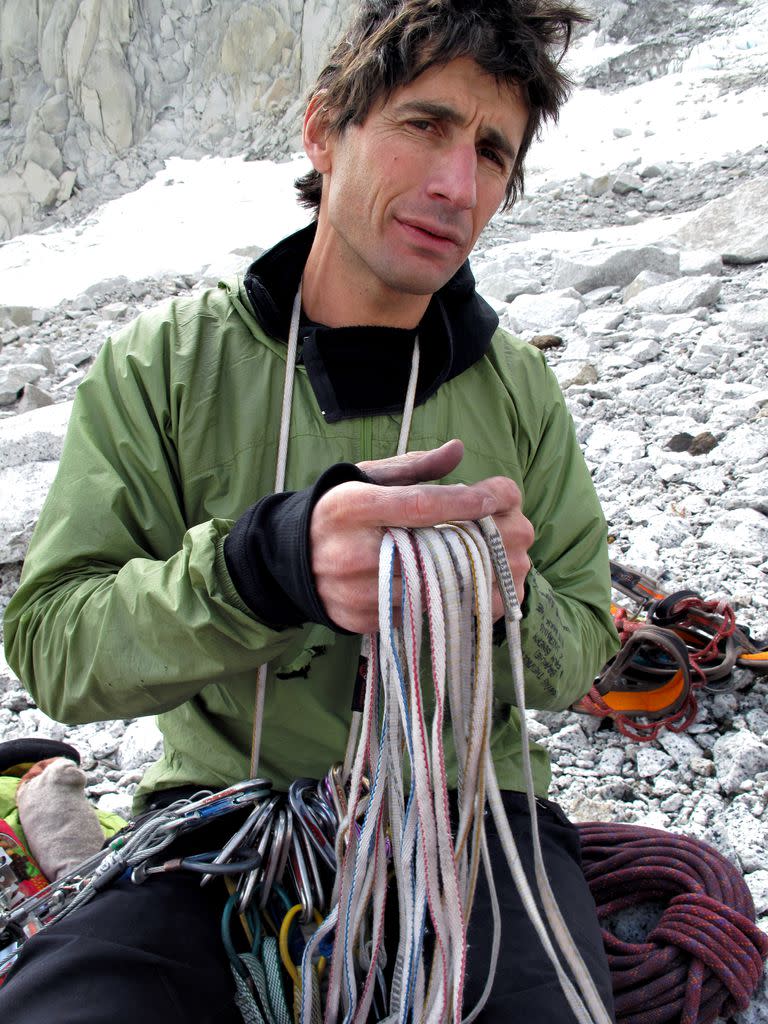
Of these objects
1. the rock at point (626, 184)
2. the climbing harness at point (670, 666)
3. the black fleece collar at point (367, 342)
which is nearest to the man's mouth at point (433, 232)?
the black fleece collar at point (367, 342)

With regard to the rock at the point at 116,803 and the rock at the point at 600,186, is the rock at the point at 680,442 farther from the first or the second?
Answer: the rock at the point at 600,186

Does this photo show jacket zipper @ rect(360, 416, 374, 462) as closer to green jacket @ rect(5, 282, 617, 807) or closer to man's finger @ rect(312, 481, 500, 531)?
green jacket @ rect(5, 282, 617, 807)

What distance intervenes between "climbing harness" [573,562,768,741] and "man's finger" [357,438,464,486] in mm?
1700

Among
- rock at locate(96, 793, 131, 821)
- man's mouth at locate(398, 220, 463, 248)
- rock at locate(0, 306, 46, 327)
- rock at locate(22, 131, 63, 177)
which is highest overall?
man's mouth at locate(398, 220, 463, 248)

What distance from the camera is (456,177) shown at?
Result: 181 cm

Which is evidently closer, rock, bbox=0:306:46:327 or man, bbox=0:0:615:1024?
man, bbox=0:0:615:1024

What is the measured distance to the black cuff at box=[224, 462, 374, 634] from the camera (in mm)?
1281

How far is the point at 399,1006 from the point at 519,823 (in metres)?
0.57

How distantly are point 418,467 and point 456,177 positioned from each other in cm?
79

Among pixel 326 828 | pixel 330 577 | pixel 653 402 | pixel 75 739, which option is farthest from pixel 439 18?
pixel 653 402

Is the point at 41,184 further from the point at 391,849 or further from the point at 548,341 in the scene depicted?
the point at 391,849

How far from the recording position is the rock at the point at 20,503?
3.91 m

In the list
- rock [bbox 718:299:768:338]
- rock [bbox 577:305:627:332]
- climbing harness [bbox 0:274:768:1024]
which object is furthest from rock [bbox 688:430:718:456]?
climbing harness [bbox 0:274:768:1024]

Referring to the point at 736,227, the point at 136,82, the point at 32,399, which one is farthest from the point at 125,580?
the point at 136,82
